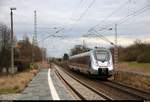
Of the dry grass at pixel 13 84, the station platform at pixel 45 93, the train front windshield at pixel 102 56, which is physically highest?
the train front windshield at pixel 102 56

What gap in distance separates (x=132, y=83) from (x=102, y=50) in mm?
6769

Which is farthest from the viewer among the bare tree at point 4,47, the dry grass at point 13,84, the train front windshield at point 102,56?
the bare tree at point 4,47

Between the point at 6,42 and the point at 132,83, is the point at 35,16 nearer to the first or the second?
the point at 6,42

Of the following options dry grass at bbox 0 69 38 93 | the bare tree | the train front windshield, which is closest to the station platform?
dry grass at bbox 0 69 38 93

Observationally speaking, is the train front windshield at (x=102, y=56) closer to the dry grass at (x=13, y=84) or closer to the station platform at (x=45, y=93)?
the dry grass at (x=13, y=84)

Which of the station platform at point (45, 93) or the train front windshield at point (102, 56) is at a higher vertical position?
the train front windshield at point (102, 56)

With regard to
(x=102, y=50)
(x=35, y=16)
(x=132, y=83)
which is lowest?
(x=132, y=83)

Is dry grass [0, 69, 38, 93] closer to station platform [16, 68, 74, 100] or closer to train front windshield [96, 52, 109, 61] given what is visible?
station platform [16, 68, 74, 100]

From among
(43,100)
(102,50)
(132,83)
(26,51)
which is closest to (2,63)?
(26,51)

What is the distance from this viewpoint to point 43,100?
58.4 feet

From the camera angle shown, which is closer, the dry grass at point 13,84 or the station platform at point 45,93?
the station platform at point 45,93

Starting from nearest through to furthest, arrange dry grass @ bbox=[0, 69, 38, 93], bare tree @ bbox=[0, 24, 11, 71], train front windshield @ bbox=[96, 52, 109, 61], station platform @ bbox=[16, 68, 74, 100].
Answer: station platform @ bbox=[16, 68, 74, 100] → dry grass @ bbox=[0, 69, 38, 93] → train front windshield @ bbox=[96, 52, 109, 61] → bare tree @ bbox=[0, 24, 11, 71]

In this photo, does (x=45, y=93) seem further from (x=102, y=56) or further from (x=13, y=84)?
(x=102, y=56)

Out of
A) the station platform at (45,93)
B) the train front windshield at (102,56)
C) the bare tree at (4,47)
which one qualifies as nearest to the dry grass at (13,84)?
the station platform at (45,93)
